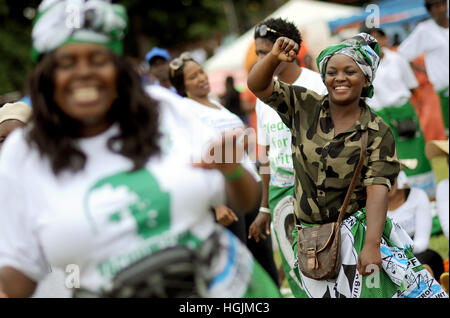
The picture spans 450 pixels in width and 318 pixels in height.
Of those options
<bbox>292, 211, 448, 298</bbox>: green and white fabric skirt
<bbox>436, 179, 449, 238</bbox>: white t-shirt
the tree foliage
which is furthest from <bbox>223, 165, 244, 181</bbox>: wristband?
the tree foliage

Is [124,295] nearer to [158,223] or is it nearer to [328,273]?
[158,223]

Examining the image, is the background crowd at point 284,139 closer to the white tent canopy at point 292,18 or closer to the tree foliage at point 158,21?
the white tent canopy at point 292,18

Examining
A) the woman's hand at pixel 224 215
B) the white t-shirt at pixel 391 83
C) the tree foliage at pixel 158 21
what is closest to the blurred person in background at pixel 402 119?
the white t-shirt at pixel 391 83

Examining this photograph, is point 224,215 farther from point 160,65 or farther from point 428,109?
point 428,109

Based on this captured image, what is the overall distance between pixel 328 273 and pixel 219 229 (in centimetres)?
151

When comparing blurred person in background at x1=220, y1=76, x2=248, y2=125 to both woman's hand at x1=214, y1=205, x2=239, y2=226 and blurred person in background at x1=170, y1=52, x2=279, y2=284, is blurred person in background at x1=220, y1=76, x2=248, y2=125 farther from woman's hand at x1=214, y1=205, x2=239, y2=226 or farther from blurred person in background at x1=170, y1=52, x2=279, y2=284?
woman's hand at x1=214, y1=205, x2=239, y2=226

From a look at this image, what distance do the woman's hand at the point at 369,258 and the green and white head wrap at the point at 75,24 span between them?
1891mm

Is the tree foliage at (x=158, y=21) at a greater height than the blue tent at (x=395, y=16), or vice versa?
the tree foliage at (x=158, y=21)

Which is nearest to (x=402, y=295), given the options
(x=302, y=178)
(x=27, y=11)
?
(x=302, y=178)

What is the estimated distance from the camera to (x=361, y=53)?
13.7ft

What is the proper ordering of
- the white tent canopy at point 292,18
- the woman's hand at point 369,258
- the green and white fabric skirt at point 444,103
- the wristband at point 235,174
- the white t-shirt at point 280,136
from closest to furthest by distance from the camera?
the wristband at point 235,174
the woman's hand at point 369,258
the white t-shirt at point 280,136
the green and white fabric skirt at point 444,103
the white tent canopy at point 292,18

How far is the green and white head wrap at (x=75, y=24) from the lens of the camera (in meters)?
2.60

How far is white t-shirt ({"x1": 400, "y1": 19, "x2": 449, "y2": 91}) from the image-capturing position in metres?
8.84

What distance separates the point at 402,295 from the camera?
424 centimetres
